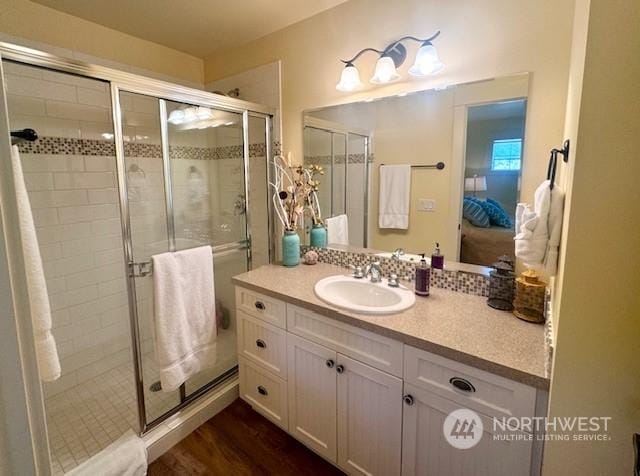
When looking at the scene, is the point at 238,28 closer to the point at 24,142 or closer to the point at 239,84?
the point at 239,84

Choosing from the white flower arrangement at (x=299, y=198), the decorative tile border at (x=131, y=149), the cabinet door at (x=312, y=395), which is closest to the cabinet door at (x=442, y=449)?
the cabinet door at (x=312, y=395)

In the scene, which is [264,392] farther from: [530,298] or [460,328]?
[530,298]

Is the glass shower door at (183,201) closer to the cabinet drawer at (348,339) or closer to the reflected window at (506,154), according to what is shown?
the cabinet drawer at (348,339)

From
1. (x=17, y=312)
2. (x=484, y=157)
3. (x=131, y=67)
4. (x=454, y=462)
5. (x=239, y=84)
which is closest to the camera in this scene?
(x=17, y=312)

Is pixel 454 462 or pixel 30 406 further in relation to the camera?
pixel 454 462

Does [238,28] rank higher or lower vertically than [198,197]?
higher

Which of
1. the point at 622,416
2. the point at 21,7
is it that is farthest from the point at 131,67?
the point at 622,416

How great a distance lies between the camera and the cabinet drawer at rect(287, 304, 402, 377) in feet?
3.86

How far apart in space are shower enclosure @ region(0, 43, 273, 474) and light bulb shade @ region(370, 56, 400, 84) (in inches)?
33.5

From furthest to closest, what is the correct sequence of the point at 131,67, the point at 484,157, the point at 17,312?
the point at 131,67, the point at 484,157, the point at 17,312

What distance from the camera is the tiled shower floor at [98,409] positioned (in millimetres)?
1634

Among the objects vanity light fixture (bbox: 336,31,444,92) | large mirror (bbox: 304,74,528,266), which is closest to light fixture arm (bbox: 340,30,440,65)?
vanity light fixture (bbox: 336,31,444,92)

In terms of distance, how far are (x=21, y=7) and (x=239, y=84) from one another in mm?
1180

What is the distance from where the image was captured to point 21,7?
5.49ft
